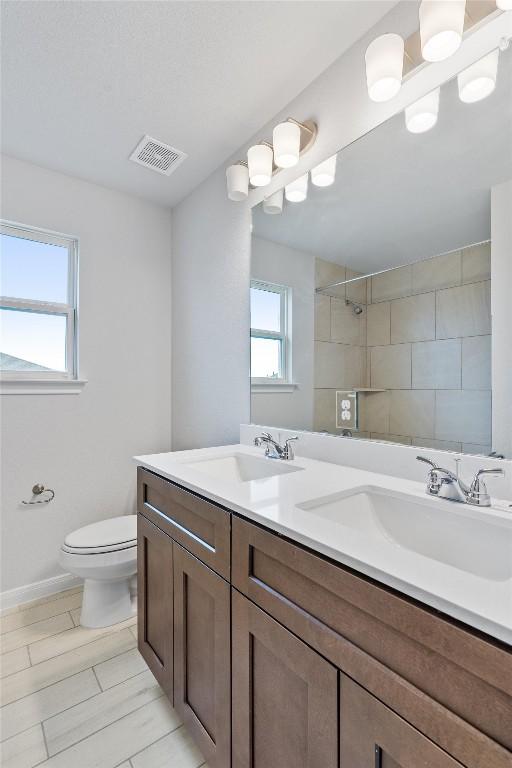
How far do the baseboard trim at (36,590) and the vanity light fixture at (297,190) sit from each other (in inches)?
95.2

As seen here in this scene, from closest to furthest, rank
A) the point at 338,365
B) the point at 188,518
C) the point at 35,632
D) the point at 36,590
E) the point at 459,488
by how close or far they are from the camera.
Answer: the point at 459,488 → the point at 188,518 → the point at 338,365 → the point at 35,632 → the point at 36,590

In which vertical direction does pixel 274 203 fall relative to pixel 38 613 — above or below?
above

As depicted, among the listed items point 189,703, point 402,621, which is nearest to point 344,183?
point 402,621

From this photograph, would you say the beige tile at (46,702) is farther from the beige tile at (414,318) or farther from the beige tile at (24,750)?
the beige tile at (414,318)

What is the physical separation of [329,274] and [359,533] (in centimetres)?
106

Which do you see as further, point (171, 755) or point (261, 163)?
point (261, 163)

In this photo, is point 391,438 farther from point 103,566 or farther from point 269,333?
point 103,566

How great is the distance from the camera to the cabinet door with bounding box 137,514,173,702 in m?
1.21

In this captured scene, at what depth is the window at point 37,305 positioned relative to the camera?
2061mm

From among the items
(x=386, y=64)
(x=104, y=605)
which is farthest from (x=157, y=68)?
(x=104, y=605)

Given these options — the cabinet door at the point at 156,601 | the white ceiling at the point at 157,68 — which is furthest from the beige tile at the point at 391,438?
the white ceiling at the point at 157,68

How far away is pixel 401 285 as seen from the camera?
1.21 meters

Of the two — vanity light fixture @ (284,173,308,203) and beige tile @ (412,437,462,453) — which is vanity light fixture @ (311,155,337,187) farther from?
beige tile @ (412,437,462,453)

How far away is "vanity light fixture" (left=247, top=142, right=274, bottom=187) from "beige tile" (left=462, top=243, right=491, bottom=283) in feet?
3.27
